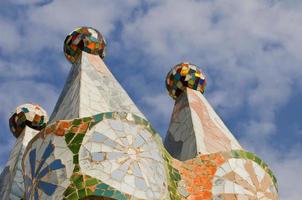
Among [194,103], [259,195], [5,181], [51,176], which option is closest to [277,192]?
[259,195]

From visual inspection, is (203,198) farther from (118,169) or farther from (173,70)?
(173,70)

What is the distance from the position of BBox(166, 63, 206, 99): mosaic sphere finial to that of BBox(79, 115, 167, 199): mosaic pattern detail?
96.6 inches

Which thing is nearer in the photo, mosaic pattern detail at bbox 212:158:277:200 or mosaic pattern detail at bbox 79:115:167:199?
mosaic pattern detail at bbox 79:115:167:199

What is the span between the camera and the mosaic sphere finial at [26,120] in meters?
9.20

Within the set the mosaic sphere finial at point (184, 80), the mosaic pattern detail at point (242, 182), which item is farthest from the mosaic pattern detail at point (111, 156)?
the mosaic sphere finial at point (184, 80)

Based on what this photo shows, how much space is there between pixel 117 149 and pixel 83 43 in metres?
2.57

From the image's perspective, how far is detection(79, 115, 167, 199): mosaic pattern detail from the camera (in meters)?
5.76

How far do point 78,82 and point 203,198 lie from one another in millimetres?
1836

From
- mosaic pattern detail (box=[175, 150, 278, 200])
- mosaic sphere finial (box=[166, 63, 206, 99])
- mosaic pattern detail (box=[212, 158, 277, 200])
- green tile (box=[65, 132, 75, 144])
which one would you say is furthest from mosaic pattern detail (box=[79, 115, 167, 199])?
mosaic sphere finial (box=[166, 63, 206, 99])

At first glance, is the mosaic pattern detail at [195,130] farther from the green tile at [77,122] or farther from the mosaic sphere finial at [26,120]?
the mosaic sphere finial at [26,120]

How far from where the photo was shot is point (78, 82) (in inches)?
282

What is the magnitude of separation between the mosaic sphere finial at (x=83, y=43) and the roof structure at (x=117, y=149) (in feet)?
0.04

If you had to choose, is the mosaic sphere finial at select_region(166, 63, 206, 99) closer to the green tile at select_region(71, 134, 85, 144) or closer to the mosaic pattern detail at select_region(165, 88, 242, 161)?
the mosaic pattern detail at select_region(165, 88, 242, 161)

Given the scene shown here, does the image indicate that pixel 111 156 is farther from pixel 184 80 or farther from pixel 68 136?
pixel 184 80
